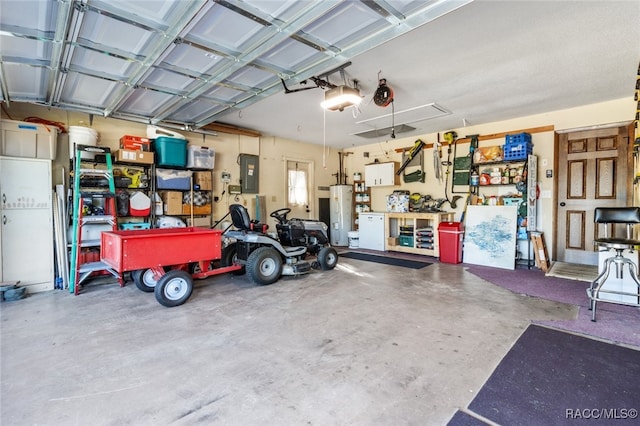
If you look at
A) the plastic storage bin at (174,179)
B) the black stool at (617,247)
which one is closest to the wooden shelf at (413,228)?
the black stool at (617,247)

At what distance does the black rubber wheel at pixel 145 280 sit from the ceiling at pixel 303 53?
2.16m

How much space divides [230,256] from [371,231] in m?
3.55

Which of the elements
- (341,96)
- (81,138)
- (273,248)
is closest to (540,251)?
(341,96)

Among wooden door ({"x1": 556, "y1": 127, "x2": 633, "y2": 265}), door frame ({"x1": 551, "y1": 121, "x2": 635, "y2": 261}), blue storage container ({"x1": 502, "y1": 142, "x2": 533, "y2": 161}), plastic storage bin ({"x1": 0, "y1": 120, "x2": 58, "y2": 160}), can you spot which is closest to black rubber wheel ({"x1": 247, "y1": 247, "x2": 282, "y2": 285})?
plastic storage bin ({"x1": 0, "y1": 120, "x2": 58, "y2": 160})

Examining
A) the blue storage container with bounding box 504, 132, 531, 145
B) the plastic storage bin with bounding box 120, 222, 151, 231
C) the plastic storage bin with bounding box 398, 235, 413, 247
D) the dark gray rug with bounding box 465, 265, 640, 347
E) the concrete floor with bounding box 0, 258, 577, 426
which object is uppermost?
the blue storage container with bounding box 504, 132, 531, 145

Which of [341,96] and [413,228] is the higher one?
[341,96]

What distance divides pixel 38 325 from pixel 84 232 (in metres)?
1.85

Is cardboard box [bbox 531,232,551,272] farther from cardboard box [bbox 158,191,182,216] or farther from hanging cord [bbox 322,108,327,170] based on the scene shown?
cardboard box [bbox 158,191,182,216]

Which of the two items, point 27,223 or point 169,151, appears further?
point 169,151

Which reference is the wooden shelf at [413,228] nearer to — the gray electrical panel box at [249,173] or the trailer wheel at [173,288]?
the gray electrical panel box at [249,173]

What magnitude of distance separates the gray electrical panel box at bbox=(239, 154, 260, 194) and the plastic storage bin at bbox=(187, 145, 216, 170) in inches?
36.1

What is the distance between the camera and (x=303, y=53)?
8.95 ft

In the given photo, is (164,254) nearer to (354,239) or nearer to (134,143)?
(134,143)

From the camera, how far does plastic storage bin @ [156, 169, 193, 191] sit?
479 centimetres
